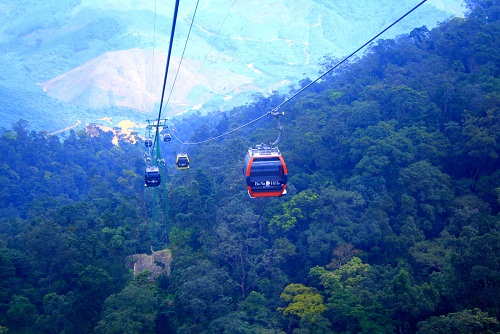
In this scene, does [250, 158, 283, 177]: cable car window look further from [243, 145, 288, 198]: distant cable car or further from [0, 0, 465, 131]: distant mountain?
[0, 0, 465, 131]: distant mountain

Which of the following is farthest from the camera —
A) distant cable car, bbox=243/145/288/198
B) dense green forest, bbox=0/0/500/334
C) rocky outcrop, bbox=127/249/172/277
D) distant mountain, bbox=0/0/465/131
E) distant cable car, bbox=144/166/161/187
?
distant mountain, bbox=0/0/465/131

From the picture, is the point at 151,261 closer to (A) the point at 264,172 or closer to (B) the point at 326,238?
(B) the point at 326,238

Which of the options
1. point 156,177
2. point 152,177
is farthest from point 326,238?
point 152,177

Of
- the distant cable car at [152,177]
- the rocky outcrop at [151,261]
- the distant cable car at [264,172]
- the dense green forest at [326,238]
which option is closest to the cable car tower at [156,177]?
the distant cable car at [152,177]

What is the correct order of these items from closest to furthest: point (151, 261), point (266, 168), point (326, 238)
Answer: point (266, 168), point (326, 238), point (151, 261)

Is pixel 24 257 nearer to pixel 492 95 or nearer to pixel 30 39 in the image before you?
pixel 492 95

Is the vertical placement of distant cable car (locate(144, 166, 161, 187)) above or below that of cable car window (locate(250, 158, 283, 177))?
above

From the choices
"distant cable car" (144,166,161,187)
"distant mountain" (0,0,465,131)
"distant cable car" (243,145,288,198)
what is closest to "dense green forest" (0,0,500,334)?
"distant cable car" (144,166,161,187)
